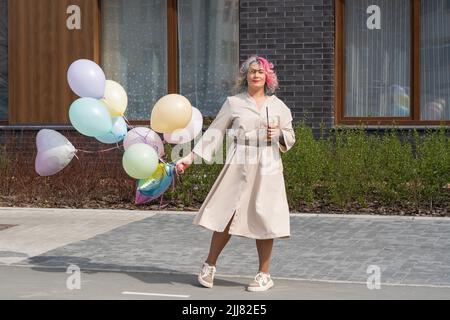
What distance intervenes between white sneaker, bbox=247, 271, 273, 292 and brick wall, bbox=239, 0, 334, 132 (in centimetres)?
714

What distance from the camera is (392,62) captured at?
585 inches

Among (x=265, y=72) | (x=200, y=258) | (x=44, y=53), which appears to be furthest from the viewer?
(x=44, y=53)

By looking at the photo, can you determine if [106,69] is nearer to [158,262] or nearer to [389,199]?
[389,199]

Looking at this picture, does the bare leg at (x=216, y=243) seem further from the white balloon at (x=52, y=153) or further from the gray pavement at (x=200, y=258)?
the white balloon at (x=52, y=153)

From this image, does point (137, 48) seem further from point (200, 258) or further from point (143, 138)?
point (143, 138)

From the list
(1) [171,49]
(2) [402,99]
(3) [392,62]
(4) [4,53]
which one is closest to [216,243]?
(2) [402,99]

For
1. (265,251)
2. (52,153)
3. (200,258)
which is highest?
(52,153)

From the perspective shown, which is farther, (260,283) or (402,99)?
(402,99)

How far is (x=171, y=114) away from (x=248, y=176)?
2.68 feet

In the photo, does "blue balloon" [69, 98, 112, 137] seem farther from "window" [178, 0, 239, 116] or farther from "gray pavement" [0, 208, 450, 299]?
"window" [178, 0, 239, 116]

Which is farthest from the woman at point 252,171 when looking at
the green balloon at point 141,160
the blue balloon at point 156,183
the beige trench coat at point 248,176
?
the blue balloon at point 156,183

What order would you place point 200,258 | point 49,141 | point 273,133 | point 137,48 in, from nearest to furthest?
point 273,133, point 49,141, point 200,258, point 137,48

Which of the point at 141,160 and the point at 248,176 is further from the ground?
the point at 141,160

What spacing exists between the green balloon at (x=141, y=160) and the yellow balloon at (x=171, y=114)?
23cm
